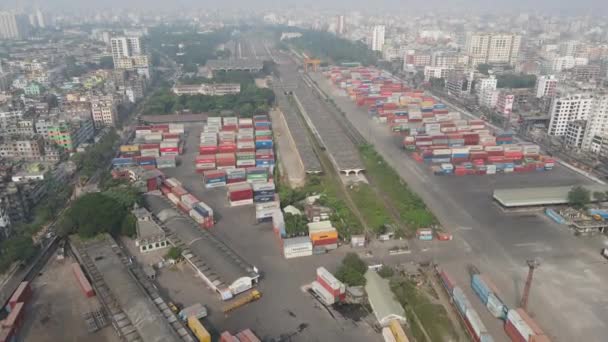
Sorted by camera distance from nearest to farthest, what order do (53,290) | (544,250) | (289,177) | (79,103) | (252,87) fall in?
(53,290) < (544,250) < (289,177) < (79,103) < (252,87)

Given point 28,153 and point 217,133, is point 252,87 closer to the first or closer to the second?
point 217,133

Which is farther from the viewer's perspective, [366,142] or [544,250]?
[366,142]

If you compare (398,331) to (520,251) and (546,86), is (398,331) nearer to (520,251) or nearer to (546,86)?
(520,251)

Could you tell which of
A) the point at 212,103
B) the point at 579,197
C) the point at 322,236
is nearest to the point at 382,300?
the point at 322,236

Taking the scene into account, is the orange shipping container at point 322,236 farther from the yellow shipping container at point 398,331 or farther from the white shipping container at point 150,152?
the white shipping container at point 150,152

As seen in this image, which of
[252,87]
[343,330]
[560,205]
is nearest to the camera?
[343,330]

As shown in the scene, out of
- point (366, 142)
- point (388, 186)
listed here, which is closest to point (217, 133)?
point (366, 142)
